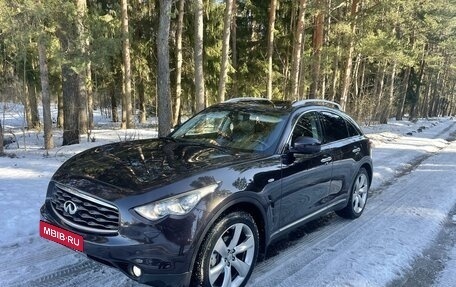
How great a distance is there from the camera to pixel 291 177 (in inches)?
168

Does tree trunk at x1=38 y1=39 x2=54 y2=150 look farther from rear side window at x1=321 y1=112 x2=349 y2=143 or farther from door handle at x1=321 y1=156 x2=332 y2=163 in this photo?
door handle at x1=321 y1=156 x2=332 y2=163

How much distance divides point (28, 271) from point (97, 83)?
21778 mm

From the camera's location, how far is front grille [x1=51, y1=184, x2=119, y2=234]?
305 cm

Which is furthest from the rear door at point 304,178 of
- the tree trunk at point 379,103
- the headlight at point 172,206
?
the tree trunk at point 379,103

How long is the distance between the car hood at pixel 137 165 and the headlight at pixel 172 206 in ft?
0.48

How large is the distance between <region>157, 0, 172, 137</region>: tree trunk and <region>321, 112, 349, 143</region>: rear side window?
6106 millimetres

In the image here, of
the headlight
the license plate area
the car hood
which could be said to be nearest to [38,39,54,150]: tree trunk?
the car hood

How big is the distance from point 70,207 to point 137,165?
685 mm

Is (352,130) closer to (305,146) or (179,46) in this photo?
(305,146)

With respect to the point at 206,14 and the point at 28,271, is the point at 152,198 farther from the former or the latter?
the point at 206,14

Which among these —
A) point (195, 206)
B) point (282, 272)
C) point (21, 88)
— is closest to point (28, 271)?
point (195, 206)

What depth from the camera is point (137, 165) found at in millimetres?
3584

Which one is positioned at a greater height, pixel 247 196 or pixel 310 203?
pixel 247 196

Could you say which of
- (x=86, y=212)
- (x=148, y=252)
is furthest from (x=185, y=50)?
(x=148, y=252)
